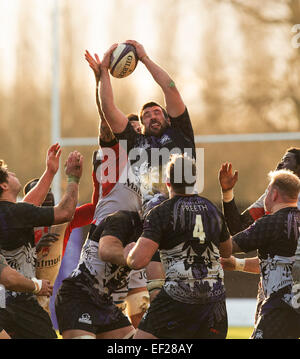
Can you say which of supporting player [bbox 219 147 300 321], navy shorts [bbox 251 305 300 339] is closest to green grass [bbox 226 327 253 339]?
supporting player [bbox 219 147 300 321]

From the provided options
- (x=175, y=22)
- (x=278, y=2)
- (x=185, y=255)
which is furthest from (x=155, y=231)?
(x=175, y=22)

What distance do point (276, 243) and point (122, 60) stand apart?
2.20 metres

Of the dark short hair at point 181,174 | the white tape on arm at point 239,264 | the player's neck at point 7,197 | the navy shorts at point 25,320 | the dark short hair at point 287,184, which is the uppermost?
the dark short hair at point 181,174

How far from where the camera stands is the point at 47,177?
7.96m

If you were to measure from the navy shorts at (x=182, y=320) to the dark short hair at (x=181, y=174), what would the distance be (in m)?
0.80

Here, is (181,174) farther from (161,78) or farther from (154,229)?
(161,78)

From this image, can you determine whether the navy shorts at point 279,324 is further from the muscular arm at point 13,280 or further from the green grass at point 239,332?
the green grass at point 239,332

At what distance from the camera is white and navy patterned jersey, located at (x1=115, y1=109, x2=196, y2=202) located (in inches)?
306

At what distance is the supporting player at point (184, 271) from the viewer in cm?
663

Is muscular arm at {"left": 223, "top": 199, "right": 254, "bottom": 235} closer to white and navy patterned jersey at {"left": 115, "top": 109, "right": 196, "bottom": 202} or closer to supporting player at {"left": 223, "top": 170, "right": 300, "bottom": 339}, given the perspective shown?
white and navy patterned jersey at {"left": 115, "top": 109, "right": 196, "bottom": 202}

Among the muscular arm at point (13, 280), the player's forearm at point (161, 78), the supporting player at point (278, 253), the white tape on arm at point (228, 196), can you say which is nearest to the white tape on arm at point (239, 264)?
the white tape on arm at point (228, 196)

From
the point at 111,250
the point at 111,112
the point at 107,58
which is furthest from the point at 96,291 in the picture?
the point at 107,58
